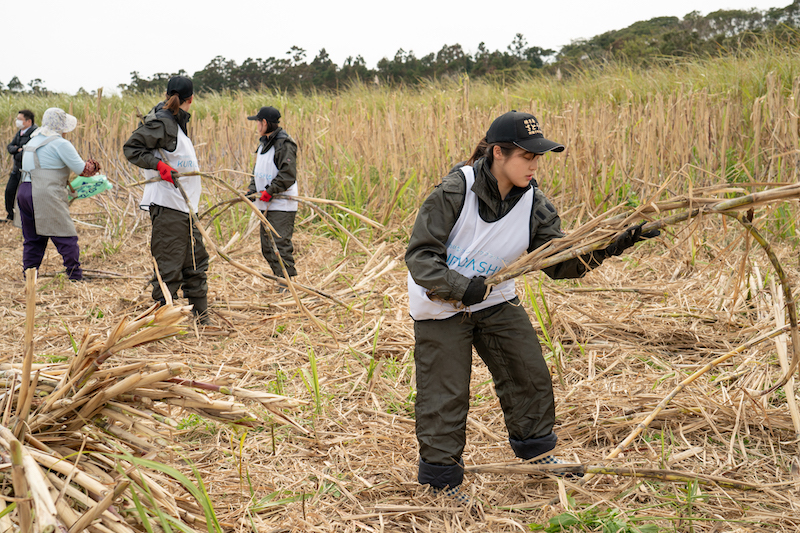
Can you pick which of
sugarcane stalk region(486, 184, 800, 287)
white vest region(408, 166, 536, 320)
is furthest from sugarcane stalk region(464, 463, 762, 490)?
sugarcane stalk region(486, 184, 800, 287)

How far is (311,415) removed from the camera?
2891 mm

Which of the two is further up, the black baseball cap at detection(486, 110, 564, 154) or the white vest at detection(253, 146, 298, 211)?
the black baseball cap at detection(486, 110, 564, 154)

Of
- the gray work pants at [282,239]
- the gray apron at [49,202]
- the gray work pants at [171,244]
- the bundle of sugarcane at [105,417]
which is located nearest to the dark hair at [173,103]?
the gray work pants at [171,244]

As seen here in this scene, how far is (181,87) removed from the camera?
4.04 meters

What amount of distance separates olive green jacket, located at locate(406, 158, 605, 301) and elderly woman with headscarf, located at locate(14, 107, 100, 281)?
4.45 metres

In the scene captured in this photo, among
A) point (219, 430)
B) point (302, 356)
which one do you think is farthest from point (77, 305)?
point (219, 430)

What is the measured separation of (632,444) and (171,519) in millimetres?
1843

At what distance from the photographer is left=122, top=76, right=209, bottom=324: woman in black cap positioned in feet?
12.9

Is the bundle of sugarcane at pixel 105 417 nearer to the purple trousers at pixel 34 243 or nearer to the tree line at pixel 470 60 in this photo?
the purple trousers at pixel 34 243

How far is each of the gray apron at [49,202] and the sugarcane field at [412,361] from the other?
0.51m

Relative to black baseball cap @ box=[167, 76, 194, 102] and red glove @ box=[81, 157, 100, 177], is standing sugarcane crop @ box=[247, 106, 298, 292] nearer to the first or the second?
black baseball cap @ box=[167, 76, 194, 102]

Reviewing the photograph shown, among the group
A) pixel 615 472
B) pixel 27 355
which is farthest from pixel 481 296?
pixel 27 355

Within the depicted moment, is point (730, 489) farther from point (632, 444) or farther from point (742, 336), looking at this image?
point (742, 336)

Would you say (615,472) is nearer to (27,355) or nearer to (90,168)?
(27,355)
